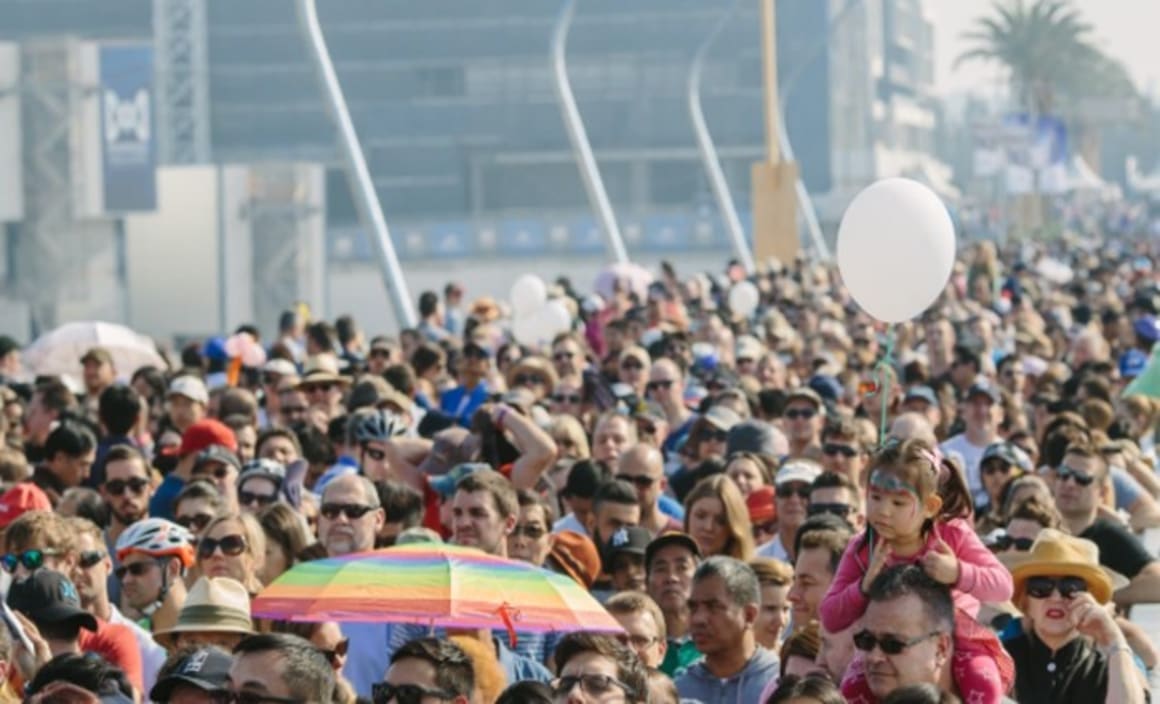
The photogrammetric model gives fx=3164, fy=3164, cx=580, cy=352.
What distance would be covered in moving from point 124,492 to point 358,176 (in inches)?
719

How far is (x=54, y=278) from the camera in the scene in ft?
210

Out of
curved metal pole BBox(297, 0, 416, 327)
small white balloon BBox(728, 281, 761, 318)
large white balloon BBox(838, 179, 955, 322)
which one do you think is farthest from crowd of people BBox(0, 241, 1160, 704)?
small white balloon BBox(728, 281, 761, 318)

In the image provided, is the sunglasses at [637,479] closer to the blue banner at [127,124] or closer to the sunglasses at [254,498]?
the sunglasses at [254,498]

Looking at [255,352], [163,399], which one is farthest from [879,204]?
[255,352]

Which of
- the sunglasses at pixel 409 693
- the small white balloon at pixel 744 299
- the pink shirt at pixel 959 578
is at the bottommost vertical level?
the small white balloon at pixel 744 299

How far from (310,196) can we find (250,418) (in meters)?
53.3

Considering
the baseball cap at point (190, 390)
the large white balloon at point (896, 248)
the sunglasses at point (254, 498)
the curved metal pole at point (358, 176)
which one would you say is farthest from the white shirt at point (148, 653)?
the curved metal pole at point (358, 176)

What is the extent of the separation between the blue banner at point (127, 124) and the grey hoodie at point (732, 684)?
5388 cm

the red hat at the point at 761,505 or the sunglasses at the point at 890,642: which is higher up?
the sunglasses at the point at 890,642

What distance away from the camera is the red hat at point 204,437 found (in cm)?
1377

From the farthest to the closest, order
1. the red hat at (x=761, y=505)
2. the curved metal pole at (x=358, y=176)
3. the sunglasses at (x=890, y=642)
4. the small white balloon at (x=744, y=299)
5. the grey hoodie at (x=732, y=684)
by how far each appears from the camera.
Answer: the small white balloon at (x=744, y=299), the curved metal pole at (x=358, y=176), the red hat at (x=761, y=505), the grey hoodie at (x=732, y=684), the sunglasses at (x=890, y=642)

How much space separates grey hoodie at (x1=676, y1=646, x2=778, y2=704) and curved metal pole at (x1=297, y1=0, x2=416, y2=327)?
63.0 ft

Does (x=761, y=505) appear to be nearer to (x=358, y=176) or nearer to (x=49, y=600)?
(x=49, y=600)

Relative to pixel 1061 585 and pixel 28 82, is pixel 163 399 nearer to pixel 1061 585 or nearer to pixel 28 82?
pixel 1061 585
